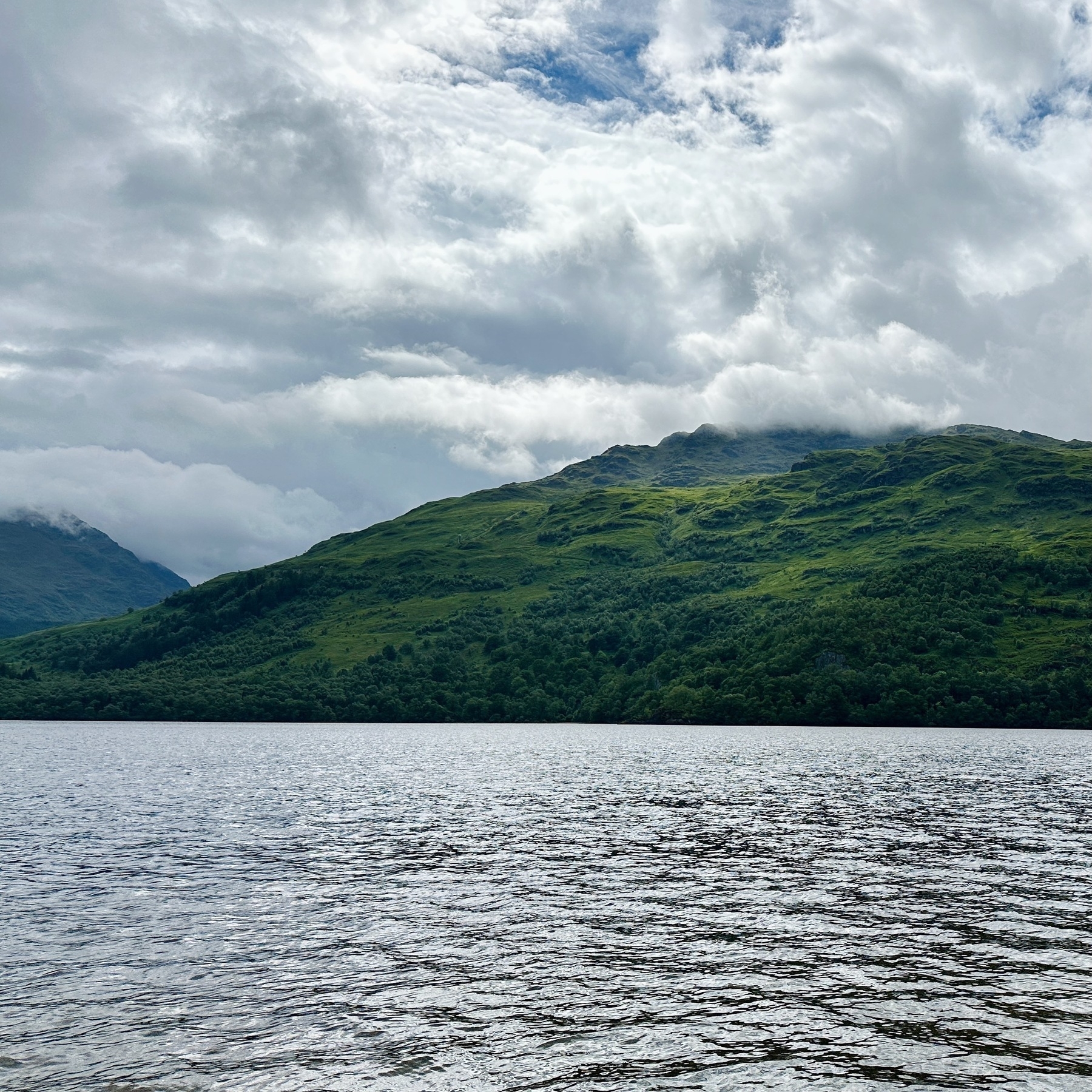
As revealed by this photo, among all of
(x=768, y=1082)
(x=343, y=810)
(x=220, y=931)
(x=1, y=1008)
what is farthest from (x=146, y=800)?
(x=768, y=1082)

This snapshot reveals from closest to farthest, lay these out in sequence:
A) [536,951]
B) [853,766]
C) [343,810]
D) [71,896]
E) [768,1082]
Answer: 1. [768,1082]
2. [536,951]
3. [71,896]
4. [343,810]
5. [853,766]

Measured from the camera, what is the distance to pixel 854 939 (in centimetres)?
4597

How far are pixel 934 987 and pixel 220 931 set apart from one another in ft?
105

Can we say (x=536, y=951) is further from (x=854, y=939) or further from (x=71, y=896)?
(x=71, y=896)

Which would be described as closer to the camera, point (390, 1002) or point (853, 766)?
point (390, 1002)

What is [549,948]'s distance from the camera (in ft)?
147

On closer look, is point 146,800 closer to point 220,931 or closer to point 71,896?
point 71,896

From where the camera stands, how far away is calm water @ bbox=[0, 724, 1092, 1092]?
3039cm

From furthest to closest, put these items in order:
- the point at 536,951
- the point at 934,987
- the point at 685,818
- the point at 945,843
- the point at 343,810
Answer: the point at 343,810 < the point at 685,818 < the point at 945,843 < the point at 536,951 < the point at 934,987

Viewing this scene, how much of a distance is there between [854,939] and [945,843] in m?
32.9

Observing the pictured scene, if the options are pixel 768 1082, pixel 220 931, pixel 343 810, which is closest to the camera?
pixel 768 1082

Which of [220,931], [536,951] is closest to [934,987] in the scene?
[536,951]

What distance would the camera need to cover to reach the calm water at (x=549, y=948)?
99.7 ft

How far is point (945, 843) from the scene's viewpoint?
74562mm
